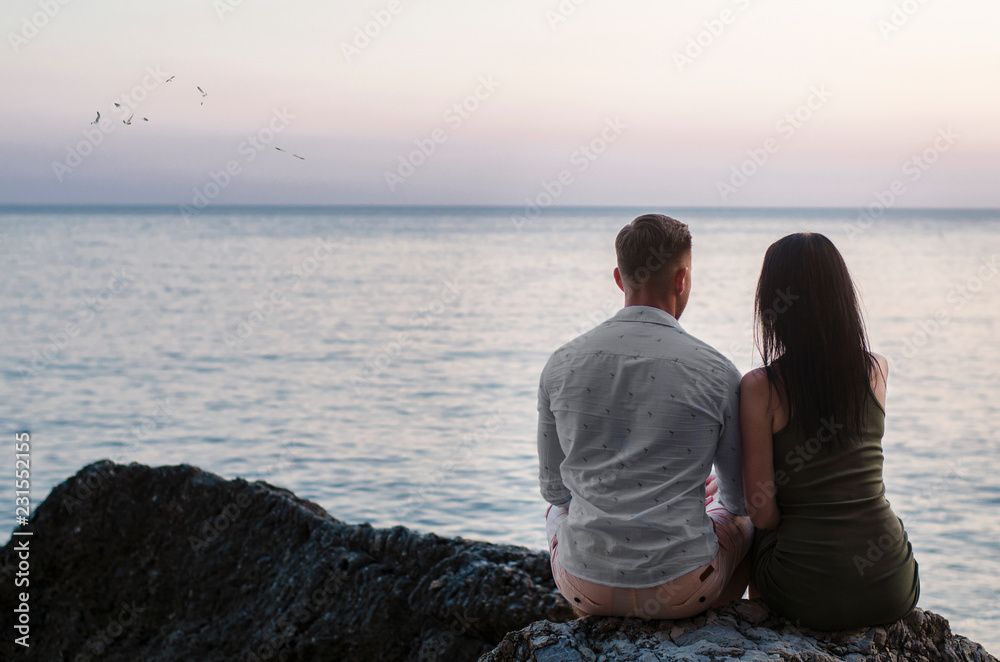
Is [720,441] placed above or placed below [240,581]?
above

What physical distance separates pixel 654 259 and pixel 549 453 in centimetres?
79

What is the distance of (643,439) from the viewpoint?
276 centimetres

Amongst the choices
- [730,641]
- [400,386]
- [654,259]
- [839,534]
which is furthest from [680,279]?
[400,386]

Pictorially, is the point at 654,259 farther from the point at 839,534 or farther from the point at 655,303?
the point at 839,534

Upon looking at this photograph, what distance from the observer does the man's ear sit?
2889mm

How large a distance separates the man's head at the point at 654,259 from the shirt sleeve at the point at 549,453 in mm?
475

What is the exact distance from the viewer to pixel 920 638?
120 inches

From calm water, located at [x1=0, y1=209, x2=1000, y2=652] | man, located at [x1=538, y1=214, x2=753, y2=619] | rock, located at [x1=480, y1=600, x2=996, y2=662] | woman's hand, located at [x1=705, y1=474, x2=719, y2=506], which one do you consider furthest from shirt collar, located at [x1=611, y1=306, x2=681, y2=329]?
calm water, located at [x1=0, y1=209, x2=1000, y2=652]

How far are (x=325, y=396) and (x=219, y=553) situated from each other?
9.85 meters

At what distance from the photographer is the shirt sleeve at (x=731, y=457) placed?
9.34 ft

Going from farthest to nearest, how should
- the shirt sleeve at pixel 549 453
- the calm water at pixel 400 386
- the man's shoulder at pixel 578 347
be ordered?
the calm water at pixel 400 386 → the shirt sleeve at pixel 549 453 → the man's shoulder at pixel 578 347

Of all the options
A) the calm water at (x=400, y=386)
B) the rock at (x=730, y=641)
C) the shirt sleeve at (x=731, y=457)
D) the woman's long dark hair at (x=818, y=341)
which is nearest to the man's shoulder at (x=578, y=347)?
the shirt sleeve at (x=731, y=457)

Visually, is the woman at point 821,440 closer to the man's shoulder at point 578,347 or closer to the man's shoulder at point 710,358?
the man's shoulder at point 710,358

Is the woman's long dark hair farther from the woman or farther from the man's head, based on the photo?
the man's head
